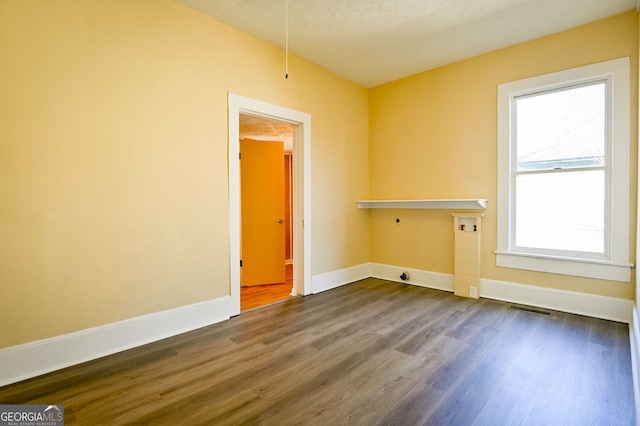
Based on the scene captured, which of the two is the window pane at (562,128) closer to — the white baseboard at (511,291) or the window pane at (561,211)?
the window pane at (561,211)

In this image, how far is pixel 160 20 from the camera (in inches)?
106

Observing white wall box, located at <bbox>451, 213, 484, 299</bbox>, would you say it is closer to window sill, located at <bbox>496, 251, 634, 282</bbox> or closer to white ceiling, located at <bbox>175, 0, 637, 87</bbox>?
window sill, located at <bbox>496, 251, 634, 282</bbox>

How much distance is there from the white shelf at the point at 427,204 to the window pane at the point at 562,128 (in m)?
0.62

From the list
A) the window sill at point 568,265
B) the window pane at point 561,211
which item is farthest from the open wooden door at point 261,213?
the window pane at point 561,211

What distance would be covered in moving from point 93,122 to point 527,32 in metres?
4.21

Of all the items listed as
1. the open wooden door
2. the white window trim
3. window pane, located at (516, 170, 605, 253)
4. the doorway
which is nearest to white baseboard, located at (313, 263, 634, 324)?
the white window trim

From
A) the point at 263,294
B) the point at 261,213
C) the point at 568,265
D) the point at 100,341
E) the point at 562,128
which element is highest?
the point at 562,128

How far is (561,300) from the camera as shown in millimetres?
3297

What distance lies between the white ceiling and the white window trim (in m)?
0.49

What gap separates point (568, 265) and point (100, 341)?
441cm

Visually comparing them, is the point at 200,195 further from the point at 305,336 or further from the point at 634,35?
the point at 634,35

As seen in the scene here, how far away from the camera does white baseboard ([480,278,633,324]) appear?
2.98 m

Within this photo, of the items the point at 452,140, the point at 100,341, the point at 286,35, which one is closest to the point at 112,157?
the point at 100,341

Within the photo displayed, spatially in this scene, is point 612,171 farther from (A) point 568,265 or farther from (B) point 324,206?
(B) point 324,206
